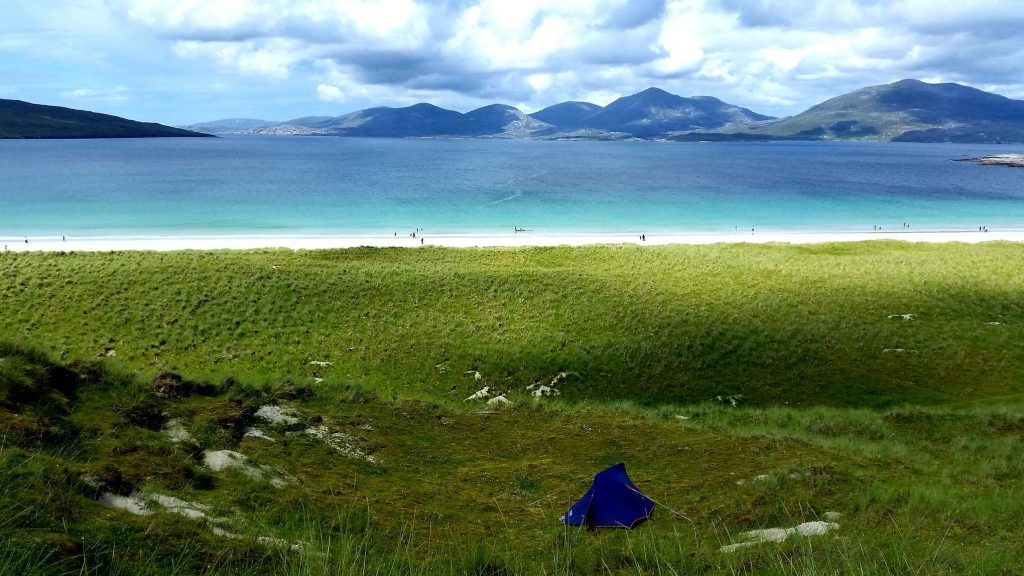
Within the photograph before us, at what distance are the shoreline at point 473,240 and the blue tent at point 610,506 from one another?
47.1 m

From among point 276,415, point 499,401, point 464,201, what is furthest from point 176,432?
point 464,201

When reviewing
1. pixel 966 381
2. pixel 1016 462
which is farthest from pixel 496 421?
pixel 966 381

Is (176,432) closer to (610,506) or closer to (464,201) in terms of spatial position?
(610,506)

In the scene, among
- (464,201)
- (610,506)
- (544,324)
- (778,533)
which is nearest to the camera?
(778,533)

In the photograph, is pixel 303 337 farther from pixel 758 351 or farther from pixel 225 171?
pixel 225 171

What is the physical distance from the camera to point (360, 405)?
22.5m

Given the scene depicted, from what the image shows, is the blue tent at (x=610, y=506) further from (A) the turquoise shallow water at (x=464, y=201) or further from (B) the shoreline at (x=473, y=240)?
(A) the turquoise shallow water at (x=464, y=201)

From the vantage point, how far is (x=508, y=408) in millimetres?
24828

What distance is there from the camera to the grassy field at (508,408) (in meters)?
8.09

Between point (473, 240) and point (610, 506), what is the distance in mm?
59601

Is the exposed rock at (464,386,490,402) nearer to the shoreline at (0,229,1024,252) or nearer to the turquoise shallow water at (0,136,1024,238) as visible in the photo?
the shoreline at (0,229,1024,252)

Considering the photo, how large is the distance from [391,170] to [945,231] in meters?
140

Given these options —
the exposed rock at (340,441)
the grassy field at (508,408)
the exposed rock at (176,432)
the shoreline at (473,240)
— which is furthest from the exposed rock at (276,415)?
the shoreline at (473,240)

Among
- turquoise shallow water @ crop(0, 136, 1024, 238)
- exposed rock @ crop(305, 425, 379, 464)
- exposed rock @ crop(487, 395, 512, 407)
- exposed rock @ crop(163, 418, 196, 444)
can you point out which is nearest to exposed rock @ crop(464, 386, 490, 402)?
exposed rock @ crop(487, 395, 512, 407)
